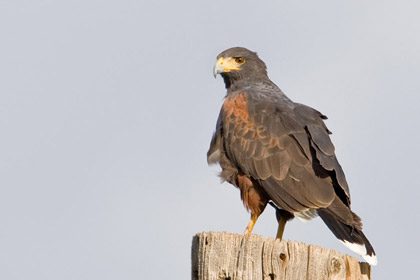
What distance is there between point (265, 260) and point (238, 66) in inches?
196

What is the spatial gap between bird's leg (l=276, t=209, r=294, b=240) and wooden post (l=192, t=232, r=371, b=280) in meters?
3.13

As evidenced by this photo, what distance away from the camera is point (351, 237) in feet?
22.1

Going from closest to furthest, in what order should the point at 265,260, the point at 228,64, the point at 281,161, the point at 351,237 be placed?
the point at 265,260, the point at 351,237, the point at 281,161, the point at 228,64

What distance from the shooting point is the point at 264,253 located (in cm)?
473

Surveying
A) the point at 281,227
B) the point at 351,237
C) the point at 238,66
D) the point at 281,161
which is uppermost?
the point at 238,66

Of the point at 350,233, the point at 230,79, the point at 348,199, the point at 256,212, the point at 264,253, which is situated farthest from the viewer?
the point at 230,79

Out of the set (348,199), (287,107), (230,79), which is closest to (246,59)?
(230,79)

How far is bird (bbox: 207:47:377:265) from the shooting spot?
23.7 ft

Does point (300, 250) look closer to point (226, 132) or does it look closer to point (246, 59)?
point (226, 132)

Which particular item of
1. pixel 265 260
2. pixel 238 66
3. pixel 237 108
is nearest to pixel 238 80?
pixel 238 66

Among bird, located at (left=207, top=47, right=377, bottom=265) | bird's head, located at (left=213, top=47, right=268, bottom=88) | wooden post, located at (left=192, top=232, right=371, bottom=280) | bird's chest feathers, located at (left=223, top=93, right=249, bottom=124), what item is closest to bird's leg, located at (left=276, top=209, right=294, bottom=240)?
bird, located at (left=207, top=47, right=377, bottom=265)

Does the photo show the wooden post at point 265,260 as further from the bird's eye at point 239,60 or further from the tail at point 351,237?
the bird's eye at point 239,60

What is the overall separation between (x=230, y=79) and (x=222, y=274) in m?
4.92

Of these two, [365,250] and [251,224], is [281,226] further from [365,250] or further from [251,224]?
[365,250]
